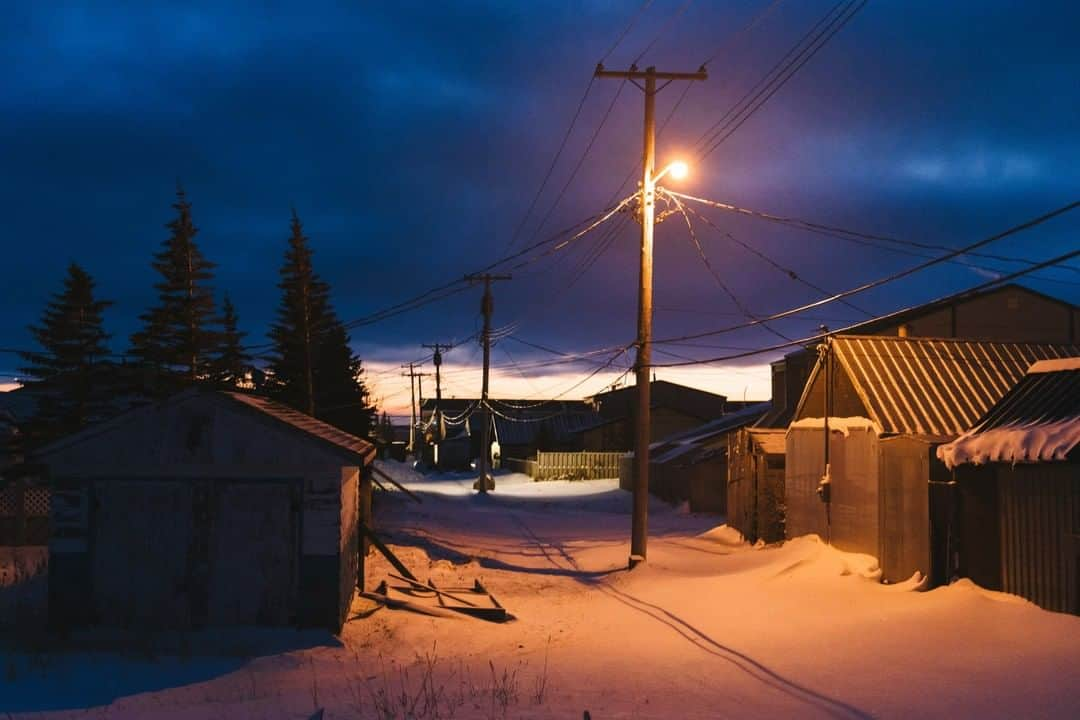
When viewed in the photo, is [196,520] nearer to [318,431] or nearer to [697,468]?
[318,431]

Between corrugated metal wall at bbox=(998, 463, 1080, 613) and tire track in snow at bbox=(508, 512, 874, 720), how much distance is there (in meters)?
3.89

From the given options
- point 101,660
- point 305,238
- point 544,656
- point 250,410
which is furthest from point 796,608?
point 305,238

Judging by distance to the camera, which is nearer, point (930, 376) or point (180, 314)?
point (930, 376)

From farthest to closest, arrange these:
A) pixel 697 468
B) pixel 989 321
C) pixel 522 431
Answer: pixel 522 431 < pixel 989 321 < pixel 697 468

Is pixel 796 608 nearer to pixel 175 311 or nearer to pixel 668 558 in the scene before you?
pixel 668 558

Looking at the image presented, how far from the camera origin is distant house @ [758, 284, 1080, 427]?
39.8m

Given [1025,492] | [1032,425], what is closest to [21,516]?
[1025,492]

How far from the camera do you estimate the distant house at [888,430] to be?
15.7 metres

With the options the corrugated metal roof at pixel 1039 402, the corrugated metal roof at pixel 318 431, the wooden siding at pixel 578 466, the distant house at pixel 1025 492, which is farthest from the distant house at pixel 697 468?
the corrugated metal roof at pixel 318 431

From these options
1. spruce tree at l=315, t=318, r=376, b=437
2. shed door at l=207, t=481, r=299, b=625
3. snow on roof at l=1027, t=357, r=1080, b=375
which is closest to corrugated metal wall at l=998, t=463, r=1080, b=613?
snow on roof at l=1027, t=357, r=1080, b=375

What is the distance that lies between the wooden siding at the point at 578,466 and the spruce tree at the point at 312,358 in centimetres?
2002

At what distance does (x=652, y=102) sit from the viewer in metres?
22.8

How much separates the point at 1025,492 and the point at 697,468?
24511 millimetres

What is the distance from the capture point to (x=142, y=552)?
45.0 ft
